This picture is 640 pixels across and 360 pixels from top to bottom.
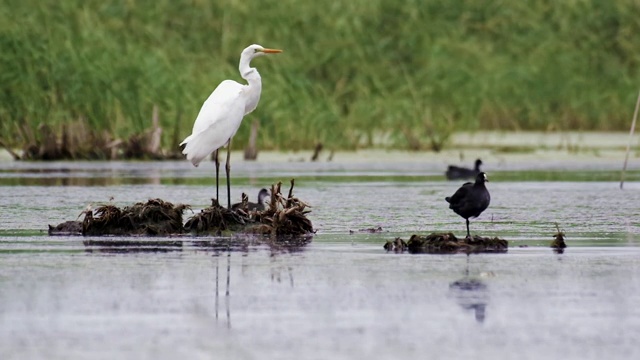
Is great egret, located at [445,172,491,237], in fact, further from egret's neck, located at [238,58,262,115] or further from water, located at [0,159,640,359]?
egret's neck, located at [238,58,262,115]

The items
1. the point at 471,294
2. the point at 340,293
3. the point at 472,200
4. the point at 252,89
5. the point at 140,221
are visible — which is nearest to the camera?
the point at 471,294

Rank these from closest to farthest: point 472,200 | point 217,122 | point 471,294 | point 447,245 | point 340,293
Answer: point 471,294
point 340,293
point 447,245
point 472,200
point 217,122

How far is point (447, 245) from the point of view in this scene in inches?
470

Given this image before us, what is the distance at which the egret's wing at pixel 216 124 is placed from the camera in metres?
14.4

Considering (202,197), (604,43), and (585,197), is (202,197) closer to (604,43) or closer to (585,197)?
(585,197)

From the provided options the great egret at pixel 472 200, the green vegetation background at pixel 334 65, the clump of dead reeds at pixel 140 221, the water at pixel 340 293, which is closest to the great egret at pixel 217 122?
the clump of dead reeds at pixel 140 221

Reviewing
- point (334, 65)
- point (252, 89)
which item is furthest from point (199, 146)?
point (334, 65)

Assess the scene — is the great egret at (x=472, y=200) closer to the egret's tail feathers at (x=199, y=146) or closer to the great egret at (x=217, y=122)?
the great egret at (x=217, y=122)

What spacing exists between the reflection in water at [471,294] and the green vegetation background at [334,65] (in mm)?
17296

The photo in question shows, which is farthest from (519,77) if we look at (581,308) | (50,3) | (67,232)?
(581,308)

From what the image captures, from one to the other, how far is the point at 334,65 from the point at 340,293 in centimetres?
A: 2421

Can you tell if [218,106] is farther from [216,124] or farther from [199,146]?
[199,146]

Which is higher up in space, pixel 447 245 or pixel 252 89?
pixel 252 89

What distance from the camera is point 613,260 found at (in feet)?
37.3
